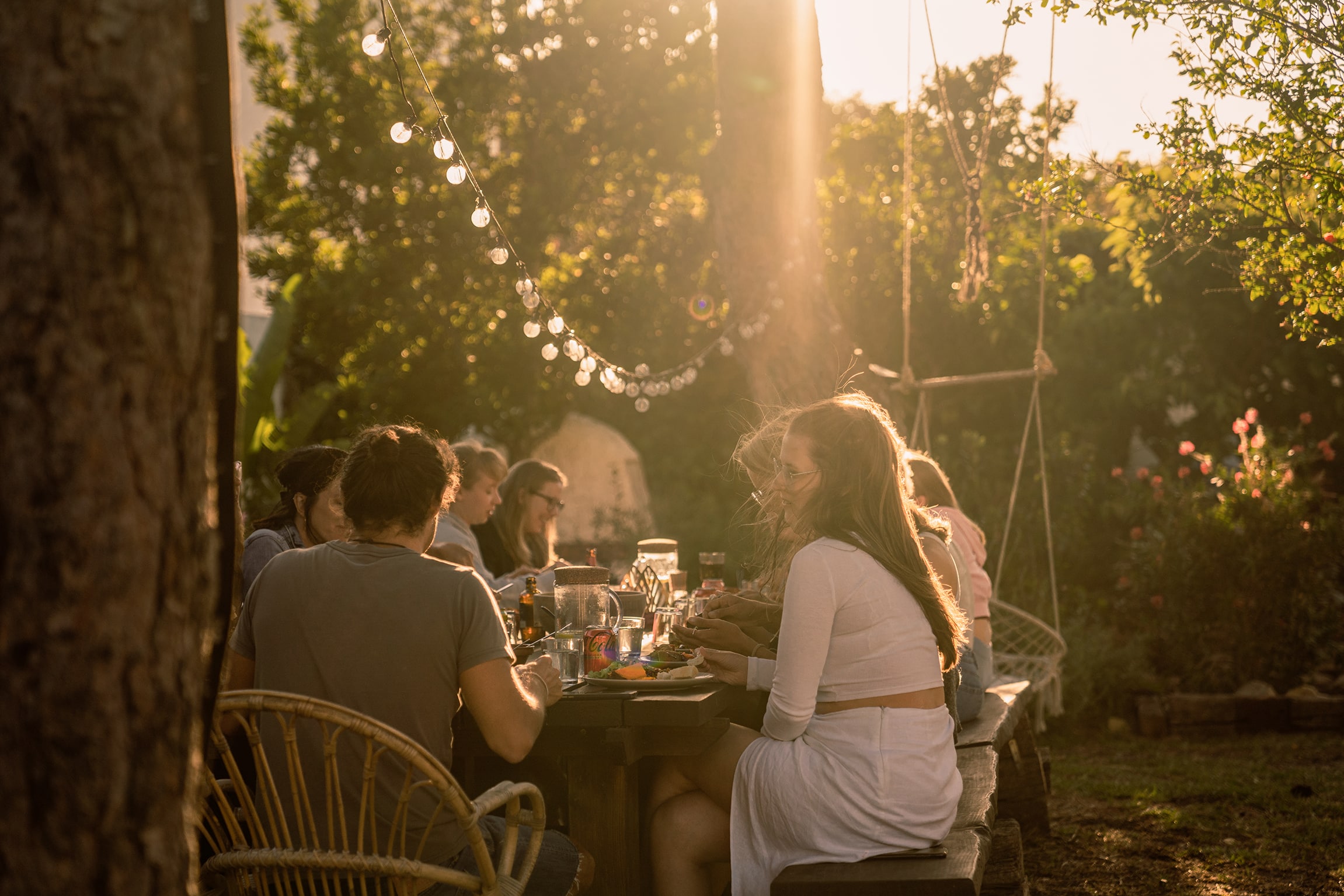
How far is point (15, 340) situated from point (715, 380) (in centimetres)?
1304

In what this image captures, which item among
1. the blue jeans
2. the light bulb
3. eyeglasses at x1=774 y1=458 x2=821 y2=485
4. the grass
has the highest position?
the light bulb

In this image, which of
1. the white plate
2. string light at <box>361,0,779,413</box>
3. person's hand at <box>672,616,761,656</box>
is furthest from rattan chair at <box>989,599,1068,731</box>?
the white plate

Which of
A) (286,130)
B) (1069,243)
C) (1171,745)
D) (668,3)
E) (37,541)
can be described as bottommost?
(1171,745)

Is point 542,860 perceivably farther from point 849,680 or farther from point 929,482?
point 929,482

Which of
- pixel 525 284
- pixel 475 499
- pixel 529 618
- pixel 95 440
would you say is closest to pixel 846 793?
pixel 529 618

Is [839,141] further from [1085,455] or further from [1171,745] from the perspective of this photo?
[1171,745]

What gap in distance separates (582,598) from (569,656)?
0.44 meters

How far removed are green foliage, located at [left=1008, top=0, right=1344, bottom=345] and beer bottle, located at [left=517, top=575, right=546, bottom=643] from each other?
2.76m

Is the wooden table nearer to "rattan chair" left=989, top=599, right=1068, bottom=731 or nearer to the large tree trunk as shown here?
"rattan chair" left=989, top=599, right=1068, bottom=731

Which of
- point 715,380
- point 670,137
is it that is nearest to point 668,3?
point 670,137

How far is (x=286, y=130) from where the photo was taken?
13.1 m

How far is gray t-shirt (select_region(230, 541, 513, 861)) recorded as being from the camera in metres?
2.62

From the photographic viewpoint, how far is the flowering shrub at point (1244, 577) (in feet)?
26.0

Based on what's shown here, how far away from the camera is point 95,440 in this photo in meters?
1.26
